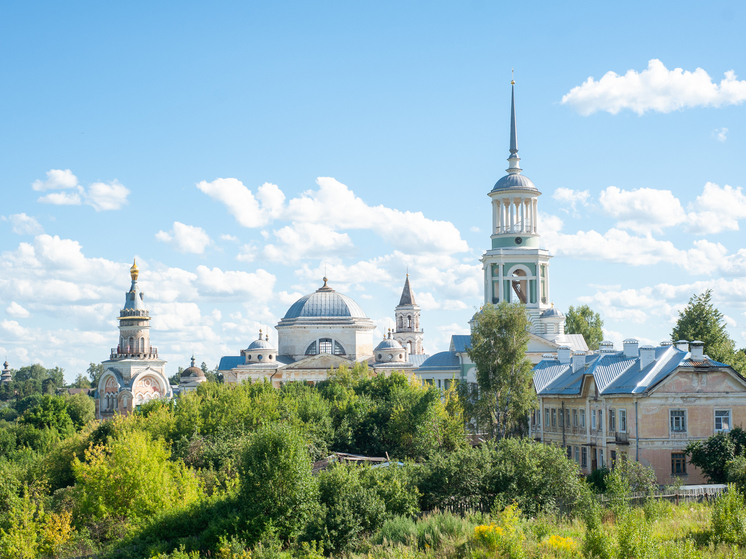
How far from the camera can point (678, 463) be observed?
36031mm

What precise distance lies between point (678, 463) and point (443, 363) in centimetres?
3710

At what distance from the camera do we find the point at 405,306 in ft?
373

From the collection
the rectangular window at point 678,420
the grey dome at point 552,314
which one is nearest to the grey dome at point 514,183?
the grey dome at point 552,314

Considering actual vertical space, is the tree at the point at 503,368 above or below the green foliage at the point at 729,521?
above

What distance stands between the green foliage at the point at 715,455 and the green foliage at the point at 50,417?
5638 cm

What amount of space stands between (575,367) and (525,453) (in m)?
17.0

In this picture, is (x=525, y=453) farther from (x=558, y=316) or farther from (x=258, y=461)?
(x=558, y=316)

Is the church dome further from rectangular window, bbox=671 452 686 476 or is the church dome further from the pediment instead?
rectangular window, bbox=671 452 686 476

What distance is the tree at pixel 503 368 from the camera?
44.1 m

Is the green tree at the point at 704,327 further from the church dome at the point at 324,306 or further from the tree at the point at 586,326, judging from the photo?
the church dome at the point at 324,306

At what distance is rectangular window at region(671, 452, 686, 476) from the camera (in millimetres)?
35906

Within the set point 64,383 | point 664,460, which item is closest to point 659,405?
point 664,460

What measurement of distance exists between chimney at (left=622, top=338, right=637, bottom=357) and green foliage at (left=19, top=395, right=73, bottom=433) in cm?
5128

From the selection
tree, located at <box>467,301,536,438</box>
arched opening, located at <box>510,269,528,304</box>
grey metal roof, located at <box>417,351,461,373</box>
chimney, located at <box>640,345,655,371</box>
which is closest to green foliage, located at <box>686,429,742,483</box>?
chimney, located at <box>640,345,655,371</box>
